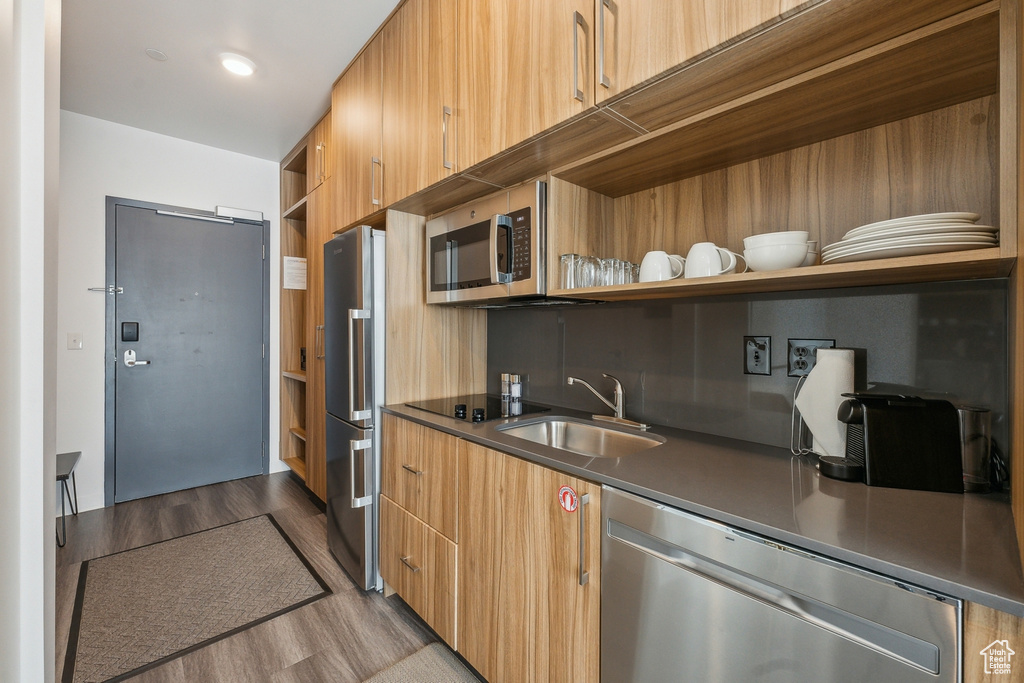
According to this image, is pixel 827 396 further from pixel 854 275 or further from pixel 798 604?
pixel 798 604

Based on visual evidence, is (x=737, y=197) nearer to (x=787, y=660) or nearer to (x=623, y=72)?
(x=623, y=72)

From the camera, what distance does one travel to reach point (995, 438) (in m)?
0.96

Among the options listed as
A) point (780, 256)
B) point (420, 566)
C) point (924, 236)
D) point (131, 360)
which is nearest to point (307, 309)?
point (131, 360)

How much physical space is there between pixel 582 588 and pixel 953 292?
1.10m

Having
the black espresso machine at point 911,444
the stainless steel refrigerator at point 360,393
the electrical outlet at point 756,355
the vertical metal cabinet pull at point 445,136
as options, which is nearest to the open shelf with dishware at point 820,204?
the electrical outlet at point 756,355

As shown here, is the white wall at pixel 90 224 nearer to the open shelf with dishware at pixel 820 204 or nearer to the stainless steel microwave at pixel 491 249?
the stainless steel microwave at pixel 491 249

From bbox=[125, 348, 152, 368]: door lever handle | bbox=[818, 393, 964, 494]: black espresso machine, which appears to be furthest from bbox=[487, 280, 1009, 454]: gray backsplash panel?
bbox=[125, 348, 152, 368]: door lever handle

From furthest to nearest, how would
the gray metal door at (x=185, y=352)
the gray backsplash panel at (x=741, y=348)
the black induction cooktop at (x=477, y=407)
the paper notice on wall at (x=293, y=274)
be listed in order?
the paper notice on wall at (x=293, y=274)
the gray metal door at (x=185, y=352)
the black induction cooktop at (x=477, y=407)
the gray backsplash panel at (x=741, y=348)

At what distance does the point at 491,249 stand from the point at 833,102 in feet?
3.27

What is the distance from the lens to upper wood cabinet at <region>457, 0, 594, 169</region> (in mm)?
1159

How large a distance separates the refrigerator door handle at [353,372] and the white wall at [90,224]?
2213mm

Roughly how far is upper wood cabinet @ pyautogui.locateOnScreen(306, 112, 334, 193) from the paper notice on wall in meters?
0.78

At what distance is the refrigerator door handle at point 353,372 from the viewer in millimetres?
1943

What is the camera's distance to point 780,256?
103cm
